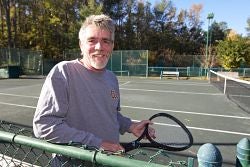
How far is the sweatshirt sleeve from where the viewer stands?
2045 mm

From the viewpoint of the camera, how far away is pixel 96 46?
2305 mm

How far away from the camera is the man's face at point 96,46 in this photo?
229 cm

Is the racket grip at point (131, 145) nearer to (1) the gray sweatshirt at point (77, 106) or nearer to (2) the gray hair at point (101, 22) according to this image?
(1) the gray sweatshirt at point (77, 106)

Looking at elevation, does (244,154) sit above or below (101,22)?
below

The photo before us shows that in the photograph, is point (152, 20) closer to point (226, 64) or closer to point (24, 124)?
point (226, 64)

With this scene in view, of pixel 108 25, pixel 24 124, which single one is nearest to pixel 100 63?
pixel 108 25

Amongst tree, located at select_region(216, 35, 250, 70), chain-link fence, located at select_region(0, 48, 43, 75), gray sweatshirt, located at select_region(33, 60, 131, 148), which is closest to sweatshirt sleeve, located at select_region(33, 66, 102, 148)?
gray sweatshirt, located at select_region(33, 60, 131, 148)

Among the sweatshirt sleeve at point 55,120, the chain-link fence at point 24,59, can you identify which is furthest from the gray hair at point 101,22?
the chain-link fence at point 24,59

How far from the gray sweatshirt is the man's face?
8 centimetres

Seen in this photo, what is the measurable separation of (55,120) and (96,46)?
59cm

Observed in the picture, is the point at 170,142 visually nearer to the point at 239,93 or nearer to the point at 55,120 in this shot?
the point at 55,120

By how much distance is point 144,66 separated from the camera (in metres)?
32.4

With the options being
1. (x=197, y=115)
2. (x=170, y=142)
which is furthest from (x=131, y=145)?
(x=197, y=115)

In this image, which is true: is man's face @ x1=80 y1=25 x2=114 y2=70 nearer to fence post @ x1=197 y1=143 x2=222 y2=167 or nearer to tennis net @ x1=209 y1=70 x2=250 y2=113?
fence post @ x1=197 y1=143 x2=222 y2=167
